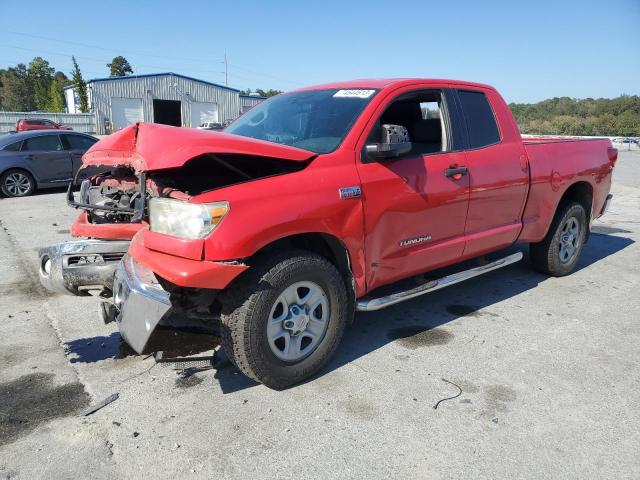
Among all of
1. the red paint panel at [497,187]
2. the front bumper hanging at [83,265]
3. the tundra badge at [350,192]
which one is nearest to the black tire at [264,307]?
the tundra badge at [350,192]

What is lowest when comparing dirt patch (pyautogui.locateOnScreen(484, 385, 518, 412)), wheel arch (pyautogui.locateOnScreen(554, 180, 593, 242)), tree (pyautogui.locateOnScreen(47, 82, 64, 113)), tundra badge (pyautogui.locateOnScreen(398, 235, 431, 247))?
dirt patch (pyautogui.locateOnScreen(484, 385, 518, 412))

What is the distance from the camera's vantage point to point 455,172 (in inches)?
152

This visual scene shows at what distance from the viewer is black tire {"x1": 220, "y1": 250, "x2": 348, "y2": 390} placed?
9.18 feet

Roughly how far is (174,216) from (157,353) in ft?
3.16

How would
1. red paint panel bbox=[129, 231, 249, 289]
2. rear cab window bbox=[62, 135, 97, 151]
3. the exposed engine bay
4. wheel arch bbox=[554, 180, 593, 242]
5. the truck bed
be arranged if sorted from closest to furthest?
red paint panel bbox=[129, 231, 249, 289]
the exposed engine bay
the truck bed
wheel arch bbox=[554, 180, 593, 242]
rear cab window bbox=[62, 135, 97, 151]

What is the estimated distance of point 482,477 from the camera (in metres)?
2.33

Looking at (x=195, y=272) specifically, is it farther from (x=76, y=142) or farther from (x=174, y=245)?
(x=76, y=142)

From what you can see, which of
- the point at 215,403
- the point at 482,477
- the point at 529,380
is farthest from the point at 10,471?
the point at 529,380

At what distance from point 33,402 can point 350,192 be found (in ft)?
7.62

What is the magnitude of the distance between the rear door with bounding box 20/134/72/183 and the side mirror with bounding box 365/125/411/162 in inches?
405

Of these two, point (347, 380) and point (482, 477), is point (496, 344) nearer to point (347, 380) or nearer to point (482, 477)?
point (347, 380)

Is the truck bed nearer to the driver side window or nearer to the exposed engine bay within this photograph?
the driver side window

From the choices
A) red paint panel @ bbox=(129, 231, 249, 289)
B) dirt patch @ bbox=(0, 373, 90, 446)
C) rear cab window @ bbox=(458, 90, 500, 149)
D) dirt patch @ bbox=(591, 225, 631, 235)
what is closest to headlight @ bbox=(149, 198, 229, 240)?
red paint panel @ bbox=(129, 231, 249, 289)

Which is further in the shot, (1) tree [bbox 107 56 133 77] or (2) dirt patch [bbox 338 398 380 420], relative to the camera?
(1) tree [bbox 107 56 133 77]
